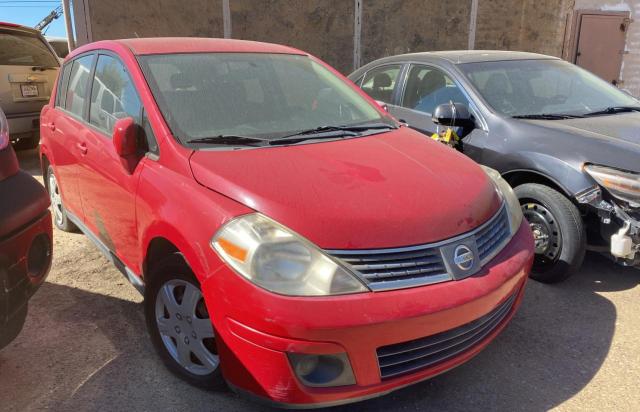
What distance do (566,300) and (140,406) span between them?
2.59 meters

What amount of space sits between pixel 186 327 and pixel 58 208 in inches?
107

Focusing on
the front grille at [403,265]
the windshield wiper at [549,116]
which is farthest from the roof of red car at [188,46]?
the windshield wiper at [549,116]

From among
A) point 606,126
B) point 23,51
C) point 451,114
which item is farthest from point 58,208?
point 606,126

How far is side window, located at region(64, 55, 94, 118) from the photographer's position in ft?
11.4

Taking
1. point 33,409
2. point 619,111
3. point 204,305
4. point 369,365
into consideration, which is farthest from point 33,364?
point 619,111

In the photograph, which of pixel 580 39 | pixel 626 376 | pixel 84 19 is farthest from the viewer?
pixel 580 39

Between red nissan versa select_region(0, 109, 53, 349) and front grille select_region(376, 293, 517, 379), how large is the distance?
155cm

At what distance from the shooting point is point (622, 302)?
10.7ft

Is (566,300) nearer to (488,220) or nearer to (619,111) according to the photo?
(488,220)

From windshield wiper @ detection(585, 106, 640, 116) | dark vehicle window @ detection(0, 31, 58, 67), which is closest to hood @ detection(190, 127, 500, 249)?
windshield wiper @ detection(585, 106, 640, 116)

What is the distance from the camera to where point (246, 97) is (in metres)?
2.89

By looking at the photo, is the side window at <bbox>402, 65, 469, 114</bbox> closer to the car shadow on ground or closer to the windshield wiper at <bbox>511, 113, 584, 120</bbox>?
the windshield wiper at <bbox>511, 113, 584, 120</bbox>

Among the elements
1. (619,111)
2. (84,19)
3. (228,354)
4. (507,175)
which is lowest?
(228,354)

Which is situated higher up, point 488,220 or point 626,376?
point 488,220
